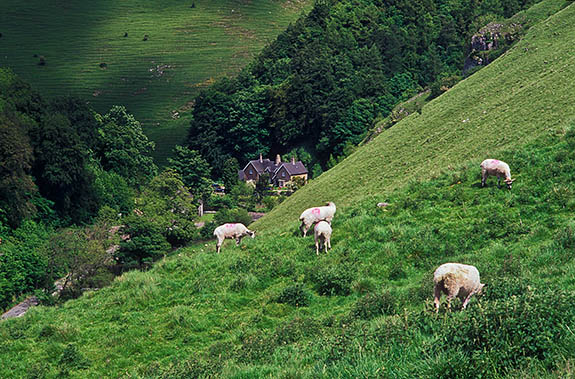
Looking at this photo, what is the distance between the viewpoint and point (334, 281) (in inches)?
630

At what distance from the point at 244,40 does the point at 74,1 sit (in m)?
65.9

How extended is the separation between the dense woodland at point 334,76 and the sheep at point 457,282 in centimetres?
7903

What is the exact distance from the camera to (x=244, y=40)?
185 m

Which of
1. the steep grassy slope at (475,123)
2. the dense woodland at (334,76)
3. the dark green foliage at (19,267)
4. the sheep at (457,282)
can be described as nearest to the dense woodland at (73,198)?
the dark green foliage at (19,267)

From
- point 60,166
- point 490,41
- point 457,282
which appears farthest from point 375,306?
point 490,41

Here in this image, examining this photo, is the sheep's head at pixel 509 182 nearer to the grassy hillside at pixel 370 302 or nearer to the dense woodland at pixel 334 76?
the grassy hillside at pixel 370 302

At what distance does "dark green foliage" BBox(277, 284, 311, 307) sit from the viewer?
15.7m

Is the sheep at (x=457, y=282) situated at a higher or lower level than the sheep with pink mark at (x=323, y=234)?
higher

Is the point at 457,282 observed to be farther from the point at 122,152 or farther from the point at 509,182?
the point at 122,152

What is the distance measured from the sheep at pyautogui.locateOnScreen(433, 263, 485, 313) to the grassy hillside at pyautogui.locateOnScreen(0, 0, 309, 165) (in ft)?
394

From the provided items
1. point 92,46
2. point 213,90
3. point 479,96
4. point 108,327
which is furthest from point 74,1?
point 108,327

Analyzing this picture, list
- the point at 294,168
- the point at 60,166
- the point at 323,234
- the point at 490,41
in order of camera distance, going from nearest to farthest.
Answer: the point at 323,234 → the point at 60,166 → the point at 490,41 → the point at 294,168

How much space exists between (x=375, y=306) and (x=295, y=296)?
3.49 metres

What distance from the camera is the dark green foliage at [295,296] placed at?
15.7m
